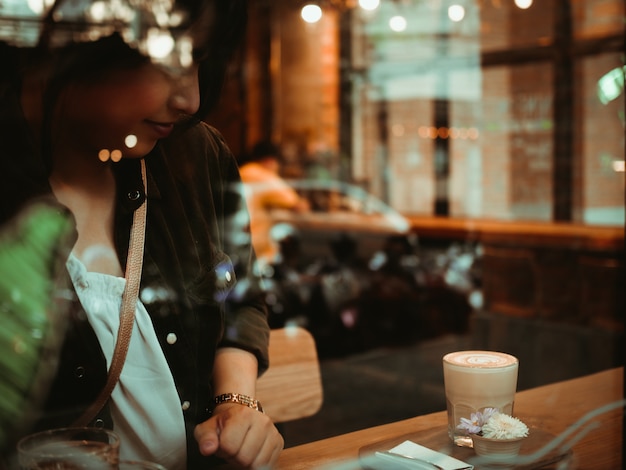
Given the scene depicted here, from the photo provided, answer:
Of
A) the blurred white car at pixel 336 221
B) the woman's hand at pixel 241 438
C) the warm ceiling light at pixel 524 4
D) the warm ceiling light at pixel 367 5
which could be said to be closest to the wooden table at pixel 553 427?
the woman's hand at pixel 241 438

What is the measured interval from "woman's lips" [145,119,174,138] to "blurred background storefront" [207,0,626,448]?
1.16 metres

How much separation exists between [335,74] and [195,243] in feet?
20.8

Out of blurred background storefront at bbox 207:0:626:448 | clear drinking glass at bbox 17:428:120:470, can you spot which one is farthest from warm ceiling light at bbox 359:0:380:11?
clear drinking glass at bbox 17:428:120:470

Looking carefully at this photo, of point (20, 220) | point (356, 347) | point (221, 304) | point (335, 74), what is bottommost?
point (356, 347)

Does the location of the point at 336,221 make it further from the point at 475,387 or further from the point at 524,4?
the point at 475,387

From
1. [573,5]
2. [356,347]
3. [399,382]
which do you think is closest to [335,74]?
[573,5]

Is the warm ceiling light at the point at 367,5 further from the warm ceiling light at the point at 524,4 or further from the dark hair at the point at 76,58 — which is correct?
the dark hair at the point at 76,58

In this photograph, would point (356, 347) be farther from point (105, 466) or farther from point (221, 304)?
point (105, 466)

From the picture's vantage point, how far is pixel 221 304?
1035mm

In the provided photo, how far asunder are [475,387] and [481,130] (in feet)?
16.8

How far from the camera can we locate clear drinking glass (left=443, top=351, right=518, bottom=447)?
3.05 ft

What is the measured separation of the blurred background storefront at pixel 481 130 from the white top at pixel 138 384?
1.07m

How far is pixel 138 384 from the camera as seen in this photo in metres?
0.92

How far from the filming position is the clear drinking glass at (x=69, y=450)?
73 centimetres
